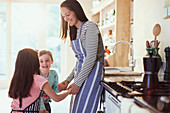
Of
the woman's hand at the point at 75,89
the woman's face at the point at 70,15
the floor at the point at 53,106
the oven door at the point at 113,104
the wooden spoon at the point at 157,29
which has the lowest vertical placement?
the floor at the point at 53,106

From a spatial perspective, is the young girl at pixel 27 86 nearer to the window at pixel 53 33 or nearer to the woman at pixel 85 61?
the woman at pixel 85 61

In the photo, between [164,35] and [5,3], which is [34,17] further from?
[164,35]

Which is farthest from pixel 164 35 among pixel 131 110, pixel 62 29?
pixel 131 110

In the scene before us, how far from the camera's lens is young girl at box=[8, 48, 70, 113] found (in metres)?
1.63

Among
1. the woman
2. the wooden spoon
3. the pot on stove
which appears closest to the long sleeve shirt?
the woman

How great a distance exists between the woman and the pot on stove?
52 cm

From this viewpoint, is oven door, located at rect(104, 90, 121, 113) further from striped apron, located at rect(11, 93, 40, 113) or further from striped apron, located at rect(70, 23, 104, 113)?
striped apron, located at rect(11, 93, 40, 113)

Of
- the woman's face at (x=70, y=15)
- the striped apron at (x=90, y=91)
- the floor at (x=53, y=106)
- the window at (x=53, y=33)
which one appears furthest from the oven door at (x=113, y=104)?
the window at (x=53, y=33)

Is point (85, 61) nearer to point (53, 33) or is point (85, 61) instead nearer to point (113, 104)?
point (113, 104)

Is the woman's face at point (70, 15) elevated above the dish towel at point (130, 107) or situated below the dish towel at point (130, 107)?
above

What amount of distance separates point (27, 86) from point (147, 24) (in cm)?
135

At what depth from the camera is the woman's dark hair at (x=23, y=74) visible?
1623mm

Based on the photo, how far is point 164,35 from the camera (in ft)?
6.32

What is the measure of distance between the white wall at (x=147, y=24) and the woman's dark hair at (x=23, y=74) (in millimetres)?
1073
